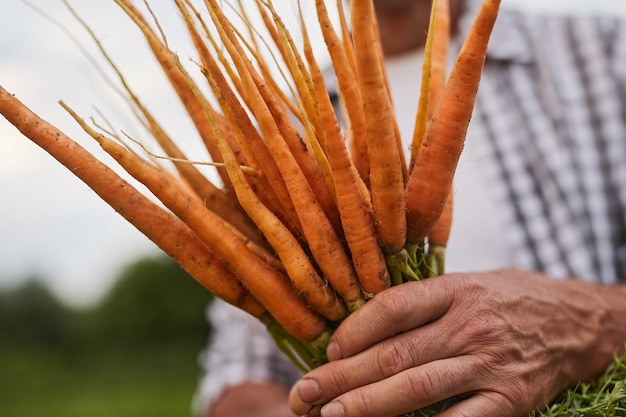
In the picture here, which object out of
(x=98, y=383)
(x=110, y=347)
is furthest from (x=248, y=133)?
(x=110, y=347)

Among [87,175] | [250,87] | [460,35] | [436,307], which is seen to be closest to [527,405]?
[436,307]

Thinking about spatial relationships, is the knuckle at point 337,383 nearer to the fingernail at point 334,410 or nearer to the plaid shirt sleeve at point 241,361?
the fingernail at point 334,410

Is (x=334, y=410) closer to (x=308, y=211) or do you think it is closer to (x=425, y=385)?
(x=425, y=385)

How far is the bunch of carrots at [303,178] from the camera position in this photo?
1082mm

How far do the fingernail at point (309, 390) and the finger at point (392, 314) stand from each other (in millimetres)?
59

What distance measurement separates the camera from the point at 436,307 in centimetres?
110

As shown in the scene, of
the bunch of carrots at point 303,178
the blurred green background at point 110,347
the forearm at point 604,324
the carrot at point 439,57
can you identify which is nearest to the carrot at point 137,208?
the bunch of carrots at point 303,178

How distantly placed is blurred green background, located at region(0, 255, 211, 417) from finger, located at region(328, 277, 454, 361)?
1146cm

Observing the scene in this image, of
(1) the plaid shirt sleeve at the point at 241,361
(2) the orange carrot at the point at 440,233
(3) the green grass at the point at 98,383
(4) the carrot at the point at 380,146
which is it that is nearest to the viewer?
(4) the carrot at the point at 380,146

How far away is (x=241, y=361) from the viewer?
84.8 inches

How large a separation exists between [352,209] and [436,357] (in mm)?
291

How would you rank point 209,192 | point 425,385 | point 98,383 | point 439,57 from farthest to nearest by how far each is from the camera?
point 98,383 < point 439,57 < point 209,192 < point 425,385

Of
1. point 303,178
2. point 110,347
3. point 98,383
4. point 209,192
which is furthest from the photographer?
point 110,347

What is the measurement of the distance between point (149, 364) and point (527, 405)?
19.2 m
